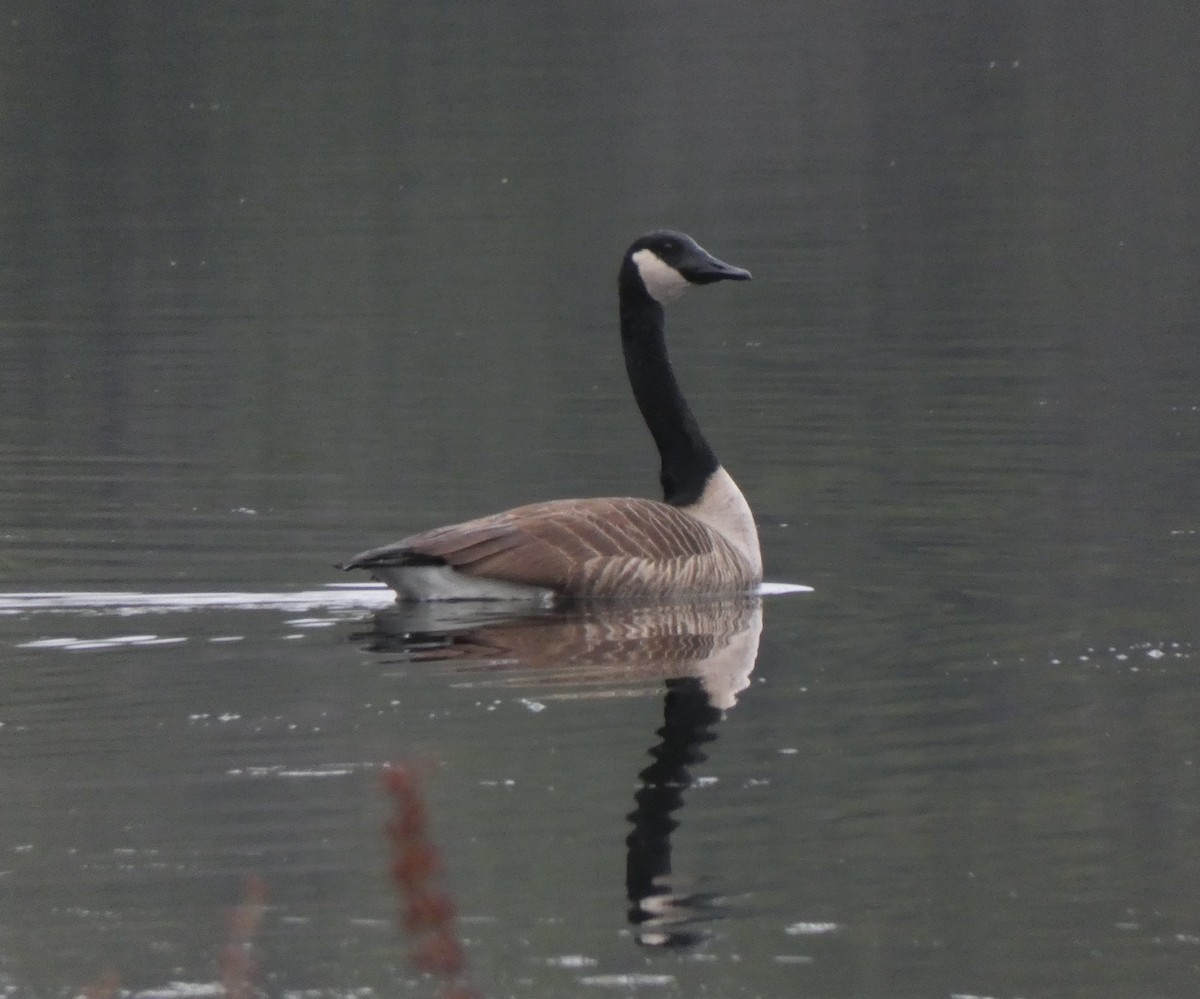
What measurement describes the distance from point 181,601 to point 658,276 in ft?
11.4

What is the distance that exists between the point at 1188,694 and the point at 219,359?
43.1ft

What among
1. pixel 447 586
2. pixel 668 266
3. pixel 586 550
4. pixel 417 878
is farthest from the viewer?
pixel 668 266

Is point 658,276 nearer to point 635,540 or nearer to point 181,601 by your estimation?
point 635,540

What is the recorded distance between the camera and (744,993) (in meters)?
6.86

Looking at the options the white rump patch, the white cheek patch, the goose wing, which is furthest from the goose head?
the white rump patch

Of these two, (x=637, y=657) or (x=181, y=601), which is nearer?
(x=637, y=657)

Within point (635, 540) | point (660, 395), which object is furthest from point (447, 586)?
Result: point (660, 395)

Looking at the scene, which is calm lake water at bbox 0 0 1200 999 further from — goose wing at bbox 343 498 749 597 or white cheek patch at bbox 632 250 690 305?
white cheek patch at bbox 632 250 690 305

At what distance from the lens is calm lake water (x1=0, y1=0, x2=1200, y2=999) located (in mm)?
7594

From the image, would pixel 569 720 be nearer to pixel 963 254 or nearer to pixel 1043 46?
pixel 963 254

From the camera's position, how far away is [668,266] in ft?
45.9

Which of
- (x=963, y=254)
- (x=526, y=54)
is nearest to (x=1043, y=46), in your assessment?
(x=526, y=54)

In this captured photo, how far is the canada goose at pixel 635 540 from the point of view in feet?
39.8

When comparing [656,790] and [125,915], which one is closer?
[125,915]
